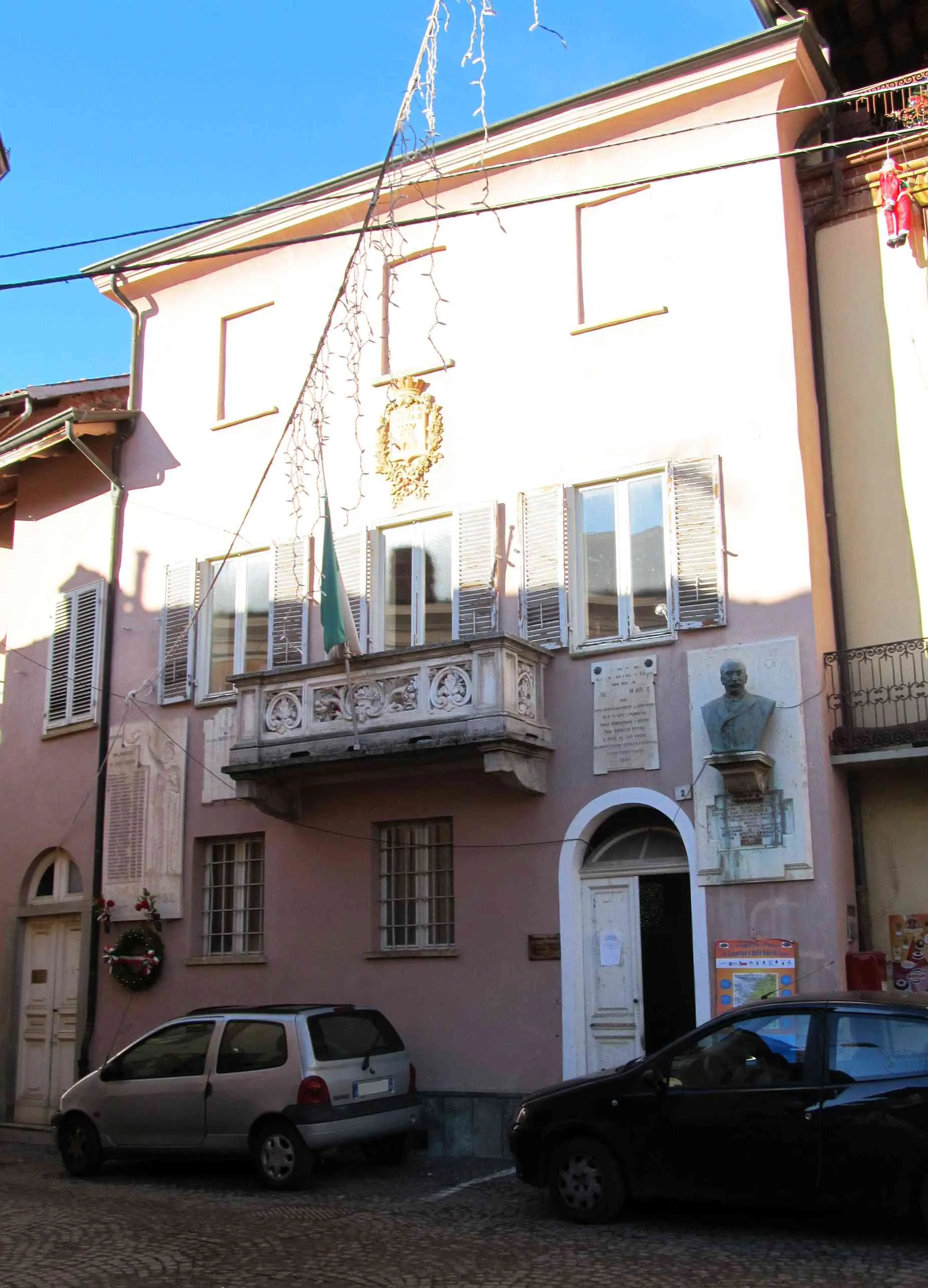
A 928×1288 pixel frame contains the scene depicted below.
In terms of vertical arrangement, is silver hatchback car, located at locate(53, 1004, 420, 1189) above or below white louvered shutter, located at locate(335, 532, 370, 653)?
below

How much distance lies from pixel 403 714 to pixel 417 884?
80.7 inches

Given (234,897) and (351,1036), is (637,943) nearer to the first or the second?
(351,1036)

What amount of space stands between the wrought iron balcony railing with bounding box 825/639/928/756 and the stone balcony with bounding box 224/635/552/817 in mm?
2794

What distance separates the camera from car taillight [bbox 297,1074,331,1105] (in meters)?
11.1

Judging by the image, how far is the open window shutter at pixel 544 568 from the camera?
45.4ft

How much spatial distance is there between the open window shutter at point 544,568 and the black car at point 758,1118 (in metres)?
5.41

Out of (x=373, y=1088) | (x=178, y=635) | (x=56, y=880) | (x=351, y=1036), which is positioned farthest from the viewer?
(x=56, y=880)

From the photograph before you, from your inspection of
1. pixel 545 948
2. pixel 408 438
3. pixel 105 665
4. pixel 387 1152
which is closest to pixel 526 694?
pixel 545 948

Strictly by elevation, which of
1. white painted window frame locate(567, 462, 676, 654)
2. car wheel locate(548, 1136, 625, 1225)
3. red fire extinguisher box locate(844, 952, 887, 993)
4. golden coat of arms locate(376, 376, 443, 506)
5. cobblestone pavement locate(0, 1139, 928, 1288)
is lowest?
cobblestone pavement locate(0, 1139, 928, 1288)

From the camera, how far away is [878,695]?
41.9ft

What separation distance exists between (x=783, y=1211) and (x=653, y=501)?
23.0 ft

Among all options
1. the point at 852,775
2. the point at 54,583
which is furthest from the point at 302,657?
the point at 852,775

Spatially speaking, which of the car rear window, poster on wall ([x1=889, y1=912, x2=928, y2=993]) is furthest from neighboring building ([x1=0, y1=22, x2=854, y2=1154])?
the car rear window

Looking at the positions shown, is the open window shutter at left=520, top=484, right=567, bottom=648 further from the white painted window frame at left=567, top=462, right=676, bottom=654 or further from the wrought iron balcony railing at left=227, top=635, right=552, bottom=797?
the wrought iron balcony railing at left=227, top=635, right=552, bottom=797
